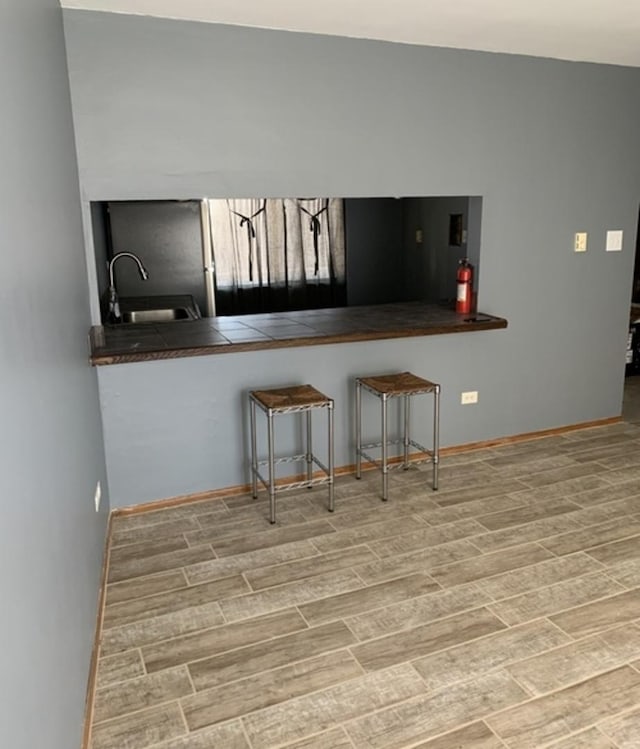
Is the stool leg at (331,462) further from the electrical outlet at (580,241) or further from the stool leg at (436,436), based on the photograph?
the electrical outlet at (580,241)

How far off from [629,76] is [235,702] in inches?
168

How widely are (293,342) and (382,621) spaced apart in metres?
1.53

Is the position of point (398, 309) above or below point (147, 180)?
below

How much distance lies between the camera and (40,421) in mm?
1620

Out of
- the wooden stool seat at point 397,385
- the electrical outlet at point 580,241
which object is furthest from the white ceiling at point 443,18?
Result: the wooden stool seat at point 397,385

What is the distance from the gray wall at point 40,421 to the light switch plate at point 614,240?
137 inches

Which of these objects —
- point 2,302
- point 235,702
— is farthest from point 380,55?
point 235,702

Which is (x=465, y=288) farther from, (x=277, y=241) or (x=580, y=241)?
(x=277, y=241)

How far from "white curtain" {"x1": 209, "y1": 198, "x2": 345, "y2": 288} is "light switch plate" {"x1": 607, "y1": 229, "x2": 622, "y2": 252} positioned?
2.33m

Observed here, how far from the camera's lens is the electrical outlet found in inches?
169

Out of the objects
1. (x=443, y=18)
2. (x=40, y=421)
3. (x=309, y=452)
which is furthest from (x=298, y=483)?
(x=443, y=18)

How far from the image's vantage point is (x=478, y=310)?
414cm

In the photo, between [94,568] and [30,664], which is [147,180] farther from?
[30,664]

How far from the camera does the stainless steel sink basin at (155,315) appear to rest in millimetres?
4504
